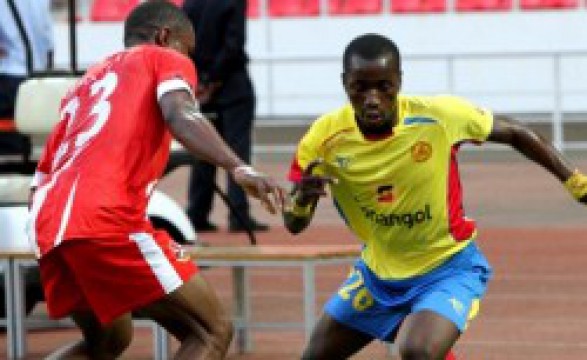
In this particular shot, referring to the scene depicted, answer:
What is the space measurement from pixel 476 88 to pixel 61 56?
295 inches

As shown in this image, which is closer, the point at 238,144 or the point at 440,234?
the point at 440,234

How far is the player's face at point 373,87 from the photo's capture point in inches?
317

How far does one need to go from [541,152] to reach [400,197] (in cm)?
60

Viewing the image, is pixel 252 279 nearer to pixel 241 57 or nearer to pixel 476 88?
pixel 241 57

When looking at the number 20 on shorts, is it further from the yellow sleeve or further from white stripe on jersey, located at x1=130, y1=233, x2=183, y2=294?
white stripe on jersey, located at x1=130, y1=233, x2=183, y2=294

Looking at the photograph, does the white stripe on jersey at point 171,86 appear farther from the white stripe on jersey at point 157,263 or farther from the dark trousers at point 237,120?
the dark trousers at point 237,120

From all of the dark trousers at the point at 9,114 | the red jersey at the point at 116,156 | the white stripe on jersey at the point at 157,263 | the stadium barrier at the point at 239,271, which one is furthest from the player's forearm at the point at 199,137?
the dark trousers at the point at 9,114

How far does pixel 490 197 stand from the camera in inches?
840

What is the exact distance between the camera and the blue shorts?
8.23 meters

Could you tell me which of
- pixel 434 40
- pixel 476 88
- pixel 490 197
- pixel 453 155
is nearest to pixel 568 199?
pixel 490 197

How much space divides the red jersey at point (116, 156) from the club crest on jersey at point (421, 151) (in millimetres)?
922

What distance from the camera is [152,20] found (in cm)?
839

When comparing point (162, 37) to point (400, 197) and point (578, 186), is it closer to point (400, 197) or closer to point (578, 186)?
point (400, 197)

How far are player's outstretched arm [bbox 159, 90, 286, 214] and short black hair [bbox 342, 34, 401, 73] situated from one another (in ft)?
2.22
